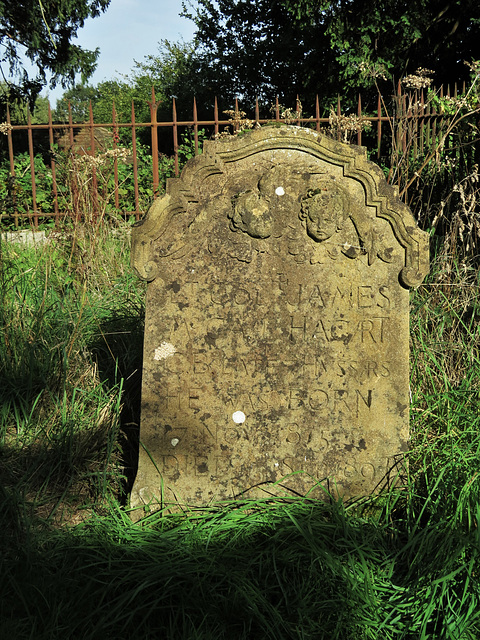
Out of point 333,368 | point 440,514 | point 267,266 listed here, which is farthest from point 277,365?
point 440,514

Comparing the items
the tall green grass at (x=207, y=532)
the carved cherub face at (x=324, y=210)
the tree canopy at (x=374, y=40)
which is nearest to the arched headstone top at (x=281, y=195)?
the carved cherub face at (x=324, y=210)

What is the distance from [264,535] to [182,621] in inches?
18.6

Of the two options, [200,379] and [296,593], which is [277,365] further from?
[296,593]

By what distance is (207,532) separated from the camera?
7.25ft

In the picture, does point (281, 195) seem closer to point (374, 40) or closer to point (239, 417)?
point (239, 417)

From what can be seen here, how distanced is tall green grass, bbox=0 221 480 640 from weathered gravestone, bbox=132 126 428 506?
165 millimetres

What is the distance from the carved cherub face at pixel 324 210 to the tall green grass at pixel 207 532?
93 cm

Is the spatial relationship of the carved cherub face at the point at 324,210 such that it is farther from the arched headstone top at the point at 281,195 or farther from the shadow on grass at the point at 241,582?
the shadow on grass at the point at 241,582

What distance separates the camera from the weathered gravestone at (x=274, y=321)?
7.76 feet

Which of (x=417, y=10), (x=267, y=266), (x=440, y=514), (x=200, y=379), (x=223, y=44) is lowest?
(x=440, y=514)

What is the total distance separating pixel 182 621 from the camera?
185cm

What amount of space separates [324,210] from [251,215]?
0.94 feet

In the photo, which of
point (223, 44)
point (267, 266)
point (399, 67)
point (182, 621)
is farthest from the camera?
point (223, 44)

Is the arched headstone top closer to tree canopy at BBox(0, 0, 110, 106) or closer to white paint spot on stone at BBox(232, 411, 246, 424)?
white paint spot on stone at BBox(232, 411, 246, 424)
